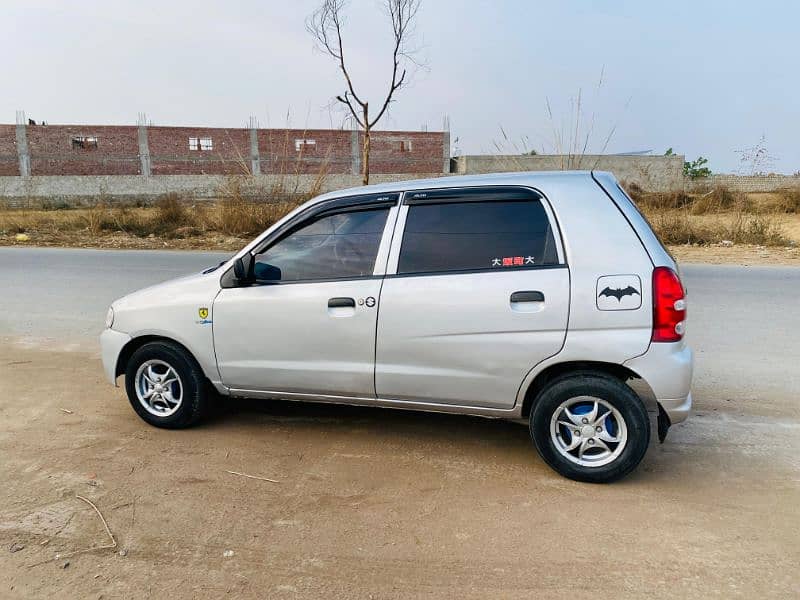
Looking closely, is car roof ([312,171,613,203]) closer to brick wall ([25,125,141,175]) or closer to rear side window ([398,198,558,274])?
rear side window ([398,198,558,274])

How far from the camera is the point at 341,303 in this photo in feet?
13.4

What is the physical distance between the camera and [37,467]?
157 inches

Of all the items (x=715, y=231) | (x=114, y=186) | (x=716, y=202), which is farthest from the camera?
(x=114, y=186)

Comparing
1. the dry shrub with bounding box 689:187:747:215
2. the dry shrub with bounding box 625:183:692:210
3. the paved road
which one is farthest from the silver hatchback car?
the dry shrub with bounding box 689:187:747:215

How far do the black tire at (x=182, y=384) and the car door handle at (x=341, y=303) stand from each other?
122 cm

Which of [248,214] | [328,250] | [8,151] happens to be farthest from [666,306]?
[8,151]

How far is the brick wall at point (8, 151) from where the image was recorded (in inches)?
1726

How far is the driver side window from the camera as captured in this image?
4.18 m

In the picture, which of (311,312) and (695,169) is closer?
(311,312)

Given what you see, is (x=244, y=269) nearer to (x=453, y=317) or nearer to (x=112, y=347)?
(x=112, y=347)

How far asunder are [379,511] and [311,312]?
1.37 meters

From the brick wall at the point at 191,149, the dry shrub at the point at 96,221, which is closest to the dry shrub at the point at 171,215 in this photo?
the dry shrub at the point at 96,221

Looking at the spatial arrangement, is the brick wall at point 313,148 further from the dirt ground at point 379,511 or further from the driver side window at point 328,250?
the dirt ground at point 379,511

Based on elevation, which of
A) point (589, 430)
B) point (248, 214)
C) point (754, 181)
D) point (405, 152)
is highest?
point (405, 152)
